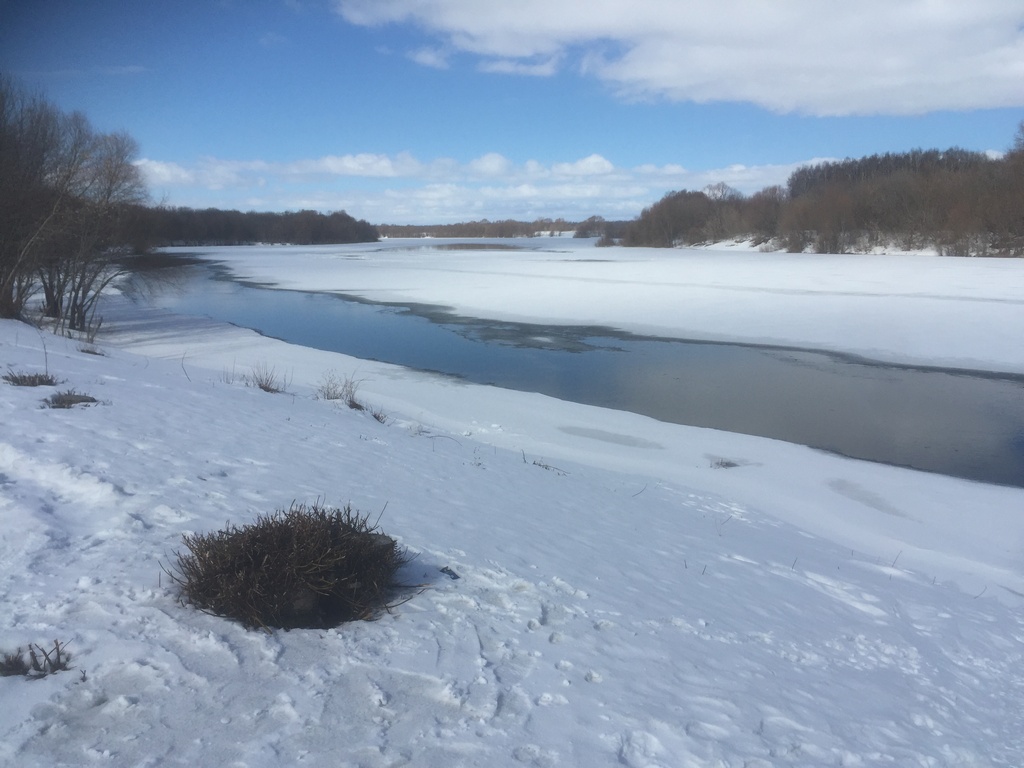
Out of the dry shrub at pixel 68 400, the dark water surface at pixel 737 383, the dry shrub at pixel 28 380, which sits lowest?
the dark water surface at pixel 737 383

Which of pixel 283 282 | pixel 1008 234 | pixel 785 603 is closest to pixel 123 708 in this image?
pixel 785 603

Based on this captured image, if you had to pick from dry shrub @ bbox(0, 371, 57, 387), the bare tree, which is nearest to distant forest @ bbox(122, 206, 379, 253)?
the bare tree

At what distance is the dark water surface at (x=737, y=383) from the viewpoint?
33.5 ft

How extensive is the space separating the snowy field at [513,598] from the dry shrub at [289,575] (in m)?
0.11

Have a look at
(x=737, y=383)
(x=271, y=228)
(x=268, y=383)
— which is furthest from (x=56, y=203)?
(x=271, y=228)

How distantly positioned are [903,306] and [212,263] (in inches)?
1665

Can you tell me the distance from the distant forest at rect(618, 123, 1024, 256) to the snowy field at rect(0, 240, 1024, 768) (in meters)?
43.1

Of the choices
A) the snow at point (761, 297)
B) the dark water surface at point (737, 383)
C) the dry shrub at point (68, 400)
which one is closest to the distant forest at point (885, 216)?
the snow at point (761, 297)

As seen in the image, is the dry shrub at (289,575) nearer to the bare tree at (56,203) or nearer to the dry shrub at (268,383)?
the dry shrub at (268,383)

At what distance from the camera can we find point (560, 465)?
8398 millimetres

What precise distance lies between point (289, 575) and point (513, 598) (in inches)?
49.1

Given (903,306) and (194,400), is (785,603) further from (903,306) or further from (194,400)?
(903,306)

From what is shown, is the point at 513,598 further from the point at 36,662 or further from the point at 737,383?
the point at 737,383

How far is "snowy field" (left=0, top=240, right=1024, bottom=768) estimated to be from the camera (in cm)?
289
